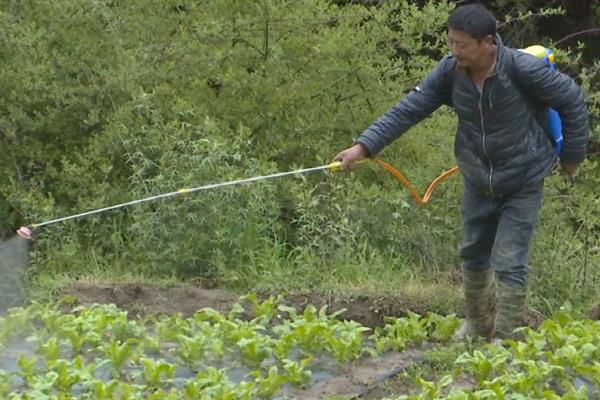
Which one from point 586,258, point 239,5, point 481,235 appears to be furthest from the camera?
point 239,5

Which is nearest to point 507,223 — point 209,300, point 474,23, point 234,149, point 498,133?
point 498,133

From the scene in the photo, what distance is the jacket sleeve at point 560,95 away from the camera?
6.52 metres

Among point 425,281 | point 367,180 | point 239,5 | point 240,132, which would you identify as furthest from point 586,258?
point 239,5

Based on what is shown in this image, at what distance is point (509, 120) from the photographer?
Answer: 6621 mm

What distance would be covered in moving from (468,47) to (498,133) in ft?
1.62

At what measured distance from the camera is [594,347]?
6.30 m

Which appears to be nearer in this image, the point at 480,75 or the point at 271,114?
the point at 480,75

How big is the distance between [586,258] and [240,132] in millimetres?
2576

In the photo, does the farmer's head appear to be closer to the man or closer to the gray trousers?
the man

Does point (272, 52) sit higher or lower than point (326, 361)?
higher

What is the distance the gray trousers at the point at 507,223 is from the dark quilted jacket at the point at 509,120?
0.27 ft

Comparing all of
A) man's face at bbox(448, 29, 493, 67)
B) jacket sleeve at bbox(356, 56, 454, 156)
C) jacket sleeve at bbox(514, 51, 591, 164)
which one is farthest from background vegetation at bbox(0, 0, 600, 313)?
man's face at bbox(448, 29, 493, 67)

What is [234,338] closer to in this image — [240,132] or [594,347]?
[594,347]

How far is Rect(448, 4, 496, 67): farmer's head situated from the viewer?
645 centimetres
